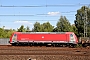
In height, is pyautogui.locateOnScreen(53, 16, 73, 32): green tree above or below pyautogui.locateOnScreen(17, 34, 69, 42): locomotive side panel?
above

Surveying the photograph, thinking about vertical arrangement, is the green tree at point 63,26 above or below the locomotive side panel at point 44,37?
above

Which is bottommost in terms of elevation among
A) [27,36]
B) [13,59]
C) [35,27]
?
[13,59]

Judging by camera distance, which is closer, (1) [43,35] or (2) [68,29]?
(1) [43,35]

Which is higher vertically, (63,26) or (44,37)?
(63,26)

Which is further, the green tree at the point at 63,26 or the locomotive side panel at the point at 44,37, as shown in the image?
the green tree at the point at 63,26

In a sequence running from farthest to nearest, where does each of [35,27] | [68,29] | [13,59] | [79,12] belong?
[35,27], [79,12], [68,29], [13,59]

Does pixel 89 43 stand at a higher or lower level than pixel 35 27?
lower

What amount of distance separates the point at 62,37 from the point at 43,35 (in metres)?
3.75

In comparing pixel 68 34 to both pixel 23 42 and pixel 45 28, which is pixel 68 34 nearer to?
pixel 23 42

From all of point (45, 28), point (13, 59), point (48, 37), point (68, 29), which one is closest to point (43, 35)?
point (48, 37)

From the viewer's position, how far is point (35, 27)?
11481 centimetres

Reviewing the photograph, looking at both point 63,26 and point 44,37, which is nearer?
point 44,37

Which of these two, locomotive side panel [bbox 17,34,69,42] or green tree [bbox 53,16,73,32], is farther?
green tree [bbox 53,16,73,32]

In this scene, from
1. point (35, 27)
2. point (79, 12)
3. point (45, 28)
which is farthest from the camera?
point (35, 27)
